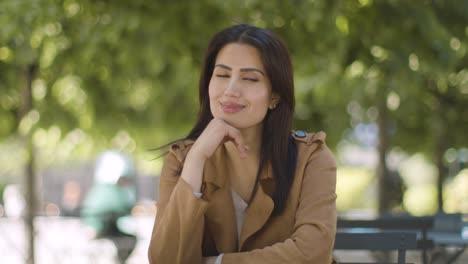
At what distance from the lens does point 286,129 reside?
301cm

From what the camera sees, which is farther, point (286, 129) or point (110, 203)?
point (110, 203)

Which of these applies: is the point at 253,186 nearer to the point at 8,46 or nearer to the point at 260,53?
the point at 260,53

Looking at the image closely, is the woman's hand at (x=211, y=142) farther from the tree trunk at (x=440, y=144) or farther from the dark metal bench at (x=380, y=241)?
the tree trunk at (x=440, y=144)

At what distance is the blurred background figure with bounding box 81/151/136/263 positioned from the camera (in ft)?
30.1

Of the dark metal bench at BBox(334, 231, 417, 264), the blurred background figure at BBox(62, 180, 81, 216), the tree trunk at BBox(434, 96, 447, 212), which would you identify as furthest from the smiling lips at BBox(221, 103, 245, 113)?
the blurred background figure at BBox(62, 180, 81, 216)

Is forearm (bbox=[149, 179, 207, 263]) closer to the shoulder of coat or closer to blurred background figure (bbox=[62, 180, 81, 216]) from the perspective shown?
the shoulder of coat

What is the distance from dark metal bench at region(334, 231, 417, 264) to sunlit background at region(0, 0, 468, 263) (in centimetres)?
92

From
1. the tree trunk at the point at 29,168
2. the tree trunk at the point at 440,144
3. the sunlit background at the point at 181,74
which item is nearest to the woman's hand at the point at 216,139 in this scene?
the sunlit background at the point at 181,74

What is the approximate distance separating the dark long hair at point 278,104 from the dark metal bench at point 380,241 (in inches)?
34.3

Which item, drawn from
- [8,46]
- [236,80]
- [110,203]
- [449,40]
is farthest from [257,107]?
[110,203]

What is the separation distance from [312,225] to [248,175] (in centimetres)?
28

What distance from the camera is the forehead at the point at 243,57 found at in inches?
112

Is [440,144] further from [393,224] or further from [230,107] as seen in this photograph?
[230,107]

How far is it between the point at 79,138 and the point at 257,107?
6666 millimetres
